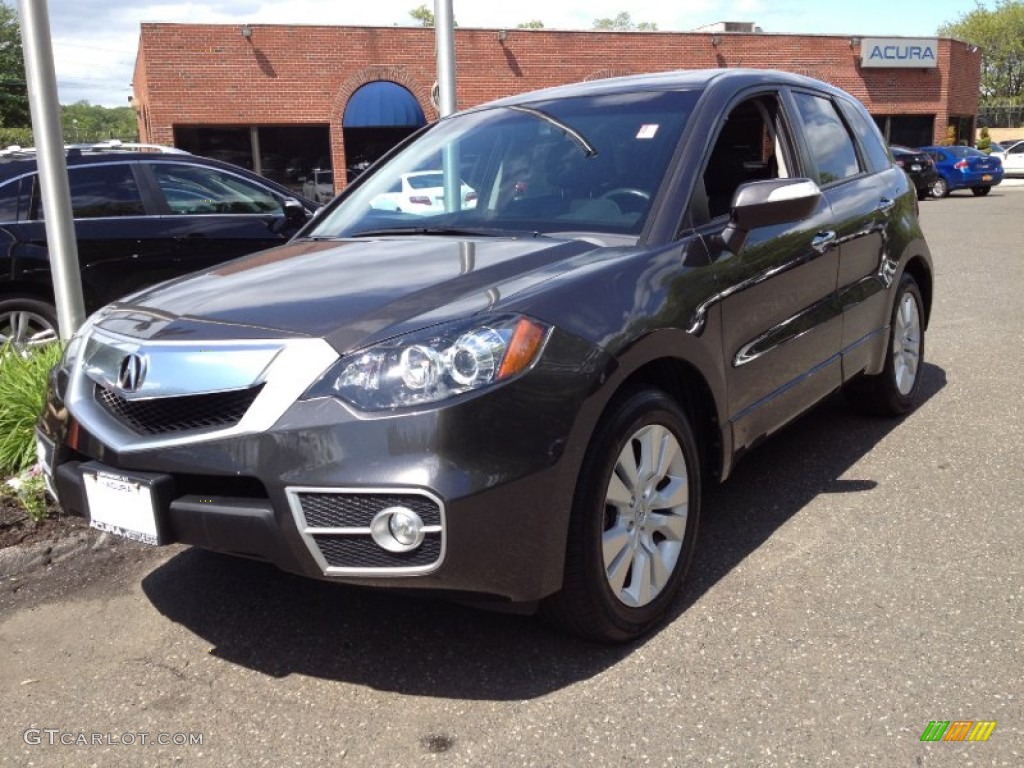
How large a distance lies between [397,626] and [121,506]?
0.98 meters

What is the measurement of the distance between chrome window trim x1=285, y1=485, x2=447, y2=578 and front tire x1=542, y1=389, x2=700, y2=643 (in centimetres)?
44

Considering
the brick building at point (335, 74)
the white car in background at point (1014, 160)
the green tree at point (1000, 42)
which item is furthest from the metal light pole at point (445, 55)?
the green tree at point (1000, 42)

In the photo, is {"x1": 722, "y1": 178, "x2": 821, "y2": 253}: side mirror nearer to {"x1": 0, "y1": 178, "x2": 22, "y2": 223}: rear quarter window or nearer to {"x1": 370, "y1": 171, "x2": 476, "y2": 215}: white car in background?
{"x1": 370, "y1": 171, "x2": 476, "y2": 215}: white car in background

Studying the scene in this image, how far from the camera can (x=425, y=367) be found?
258cm

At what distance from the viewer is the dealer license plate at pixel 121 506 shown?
2.75 meters

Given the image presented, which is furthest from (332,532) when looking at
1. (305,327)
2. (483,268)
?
(483,268)

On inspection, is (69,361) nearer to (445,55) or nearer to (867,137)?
(445,55)

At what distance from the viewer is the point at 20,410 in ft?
15.4

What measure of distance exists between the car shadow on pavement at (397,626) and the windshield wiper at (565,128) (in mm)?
1561

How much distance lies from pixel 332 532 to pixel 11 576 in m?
1.97

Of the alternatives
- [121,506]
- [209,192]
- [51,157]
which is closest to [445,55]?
[209,192]

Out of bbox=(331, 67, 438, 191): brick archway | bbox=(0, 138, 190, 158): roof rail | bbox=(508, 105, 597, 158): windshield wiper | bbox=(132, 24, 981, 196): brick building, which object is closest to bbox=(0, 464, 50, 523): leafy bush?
bbox=(508, 105, 597, 158): windshield wiper

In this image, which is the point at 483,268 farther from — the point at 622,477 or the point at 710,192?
the point at 710,192

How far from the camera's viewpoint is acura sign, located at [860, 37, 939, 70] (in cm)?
3456
